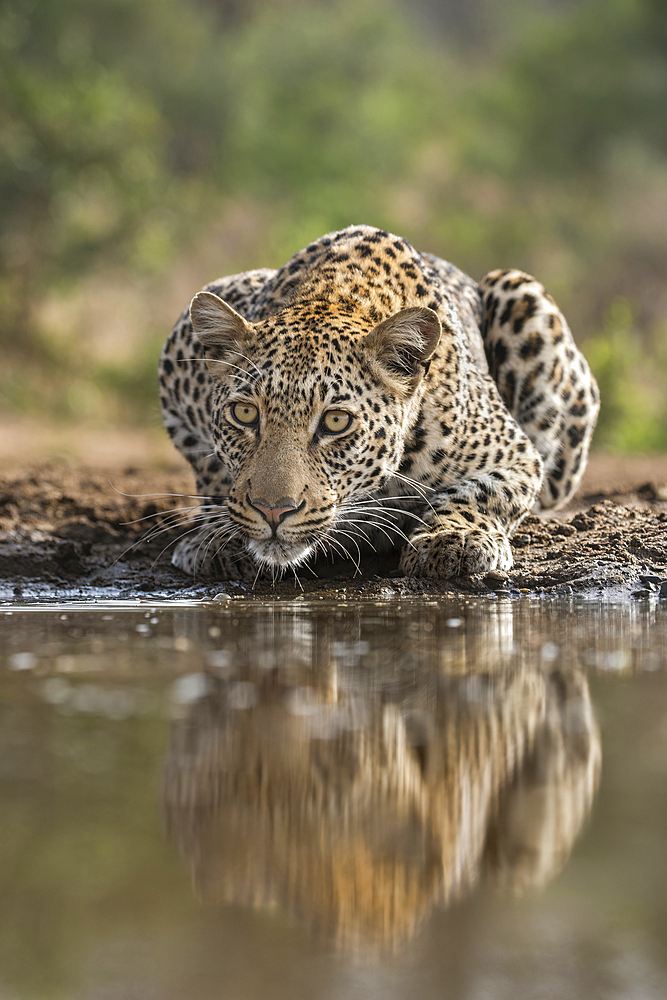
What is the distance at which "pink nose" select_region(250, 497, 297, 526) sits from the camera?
15.2 feet

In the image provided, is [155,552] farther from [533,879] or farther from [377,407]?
[533,879]

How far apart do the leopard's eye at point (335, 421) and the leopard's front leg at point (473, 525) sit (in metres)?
0.71

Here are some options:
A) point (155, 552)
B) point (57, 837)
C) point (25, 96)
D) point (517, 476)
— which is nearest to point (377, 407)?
point (517, 476)

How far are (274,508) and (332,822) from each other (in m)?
2.65

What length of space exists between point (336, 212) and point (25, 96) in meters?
9.78

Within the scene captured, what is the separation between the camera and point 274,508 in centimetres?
463

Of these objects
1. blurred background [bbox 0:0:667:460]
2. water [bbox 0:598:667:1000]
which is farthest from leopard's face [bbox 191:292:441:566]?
blurred background [bbox 0:0:667:460]

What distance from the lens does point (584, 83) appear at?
3338cm

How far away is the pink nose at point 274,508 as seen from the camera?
463 cm

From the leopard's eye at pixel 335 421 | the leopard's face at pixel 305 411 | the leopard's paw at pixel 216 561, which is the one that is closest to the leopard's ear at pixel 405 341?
the leopard's face at pixel 305 411

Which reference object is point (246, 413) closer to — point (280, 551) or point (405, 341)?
point (280, 551)

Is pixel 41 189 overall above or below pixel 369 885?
above

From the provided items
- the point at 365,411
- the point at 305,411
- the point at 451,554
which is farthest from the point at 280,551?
the point at 451,554

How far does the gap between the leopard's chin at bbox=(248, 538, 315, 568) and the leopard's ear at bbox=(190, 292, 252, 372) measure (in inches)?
37.1
